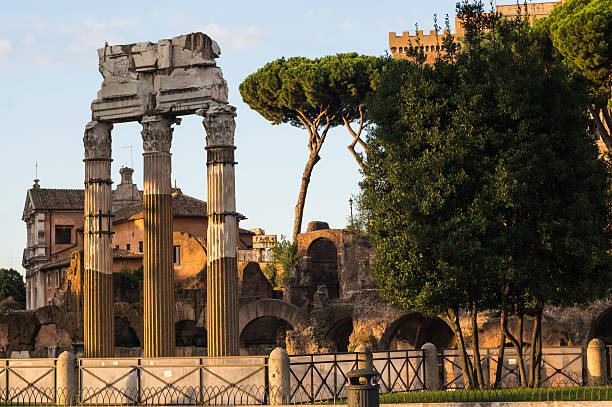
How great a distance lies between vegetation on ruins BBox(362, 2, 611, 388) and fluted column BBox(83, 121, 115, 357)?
6.35 meters

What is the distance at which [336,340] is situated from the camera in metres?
40.2

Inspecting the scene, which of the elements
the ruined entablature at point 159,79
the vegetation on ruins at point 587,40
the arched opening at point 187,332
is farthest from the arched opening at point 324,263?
the ruined entablature at point 159,79

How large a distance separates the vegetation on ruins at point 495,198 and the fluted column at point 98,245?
6.35m

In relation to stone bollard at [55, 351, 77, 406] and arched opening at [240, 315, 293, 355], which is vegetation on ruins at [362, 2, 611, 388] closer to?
stone bollard at [55, 351, 77, 406]

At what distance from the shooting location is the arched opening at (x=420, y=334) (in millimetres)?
37844

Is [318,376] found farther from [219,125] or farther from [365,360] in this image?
[219,125]

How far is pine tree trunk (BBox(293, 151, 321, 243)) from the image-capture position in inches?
1982

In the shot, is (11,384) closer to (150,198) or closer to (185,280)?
(150,198)

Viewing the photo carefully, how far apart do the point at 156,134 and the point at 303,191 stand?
29.0m

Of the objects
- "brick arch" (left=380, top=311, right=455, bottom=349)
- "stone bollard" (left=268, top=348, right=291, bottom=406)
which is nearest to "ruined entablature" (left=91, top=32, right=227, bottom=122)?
"stone bollard" (left=268, top=348, right=291, bottom=406)

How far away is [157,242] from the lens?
21.5 meters

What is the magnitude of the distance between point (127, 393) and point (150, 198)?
216 inches

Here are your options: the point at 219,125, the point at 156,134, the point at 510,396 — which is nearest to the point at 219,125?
the point at 219,125

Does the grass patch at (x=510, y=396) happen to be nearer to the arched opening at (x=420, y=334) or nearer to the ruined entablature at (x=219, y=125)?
the ruined entablature at (x=219, y=125)
